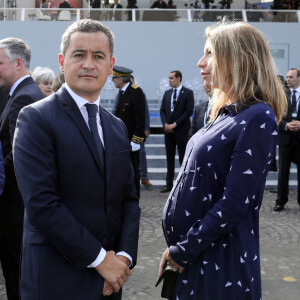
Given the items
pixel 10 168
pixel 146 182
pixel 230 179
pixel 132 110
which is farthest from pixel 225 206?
pixel 146 182

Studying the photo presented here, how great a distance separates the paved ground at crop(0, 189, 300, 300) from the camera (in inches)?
173

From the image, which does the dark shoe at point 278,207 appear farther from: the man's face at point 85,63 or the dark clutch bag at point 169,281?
the man's face at point 85,63

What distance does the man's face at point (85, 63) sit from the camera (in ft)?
7.14

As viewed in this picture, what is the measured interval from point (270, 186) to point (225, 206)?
815cm

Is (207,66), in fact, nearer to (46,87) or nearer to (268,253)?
(46,87)

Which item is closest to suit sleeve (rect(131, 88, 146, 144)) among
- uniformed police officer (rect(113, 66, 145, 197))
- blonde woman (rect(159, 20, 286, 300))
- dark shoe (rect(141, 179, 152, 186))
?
uniformed police officer (rect(113, 66, 145, 197))

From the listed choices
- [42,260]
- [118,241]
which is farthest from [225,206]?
[42,260]

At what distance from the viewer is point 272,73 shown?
2293 mm

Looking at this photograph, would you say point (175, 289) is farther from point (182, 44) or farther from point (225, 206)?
point (182, 44)

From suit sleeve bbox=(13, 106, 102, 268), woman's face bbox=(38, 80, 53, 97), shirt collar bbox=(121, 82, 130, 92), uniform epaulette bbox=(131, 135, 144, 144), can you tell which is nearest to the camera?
suit sleeve bbox=(13, 106, 102, 268)

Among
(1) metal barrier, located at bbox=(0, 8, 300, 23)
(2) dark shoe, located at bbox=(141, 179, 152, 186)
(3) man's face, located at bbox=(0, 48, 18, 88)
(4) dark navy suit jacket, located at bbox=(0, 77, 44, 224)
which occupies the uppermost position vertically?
(1) metal barrier, located at bbox=(0, 8, 300, 23)

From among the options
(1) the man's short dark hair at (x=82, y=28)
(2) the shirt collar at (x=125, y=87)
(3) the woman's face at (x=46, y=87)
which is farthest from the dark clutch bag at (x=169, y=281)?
(2) the shirt collar at (x=125, y=87)

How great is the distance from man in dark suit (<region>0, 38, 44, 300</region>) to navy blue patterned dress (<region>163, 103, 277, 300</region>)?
150 cm

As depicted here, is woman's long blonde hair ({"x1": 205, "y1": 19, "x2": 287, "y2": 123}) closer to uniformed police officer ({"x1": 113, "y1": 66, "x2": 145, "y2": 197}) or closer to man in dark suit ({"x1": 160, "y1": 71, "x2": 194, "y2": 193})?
uniformed police officer ({"x1": 113, "y1": 66, "x2": 145, "y2": 197})
